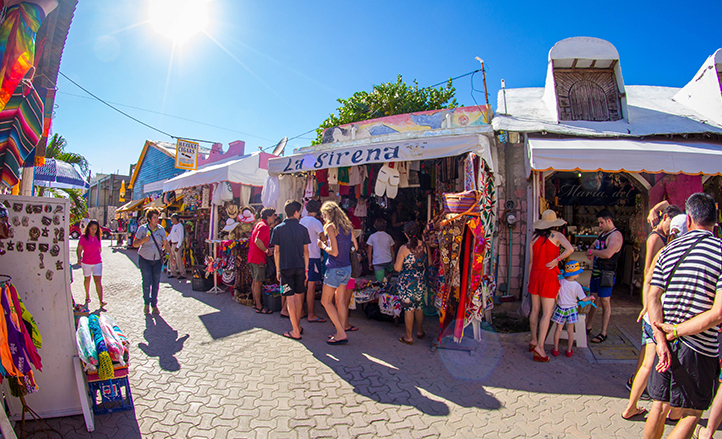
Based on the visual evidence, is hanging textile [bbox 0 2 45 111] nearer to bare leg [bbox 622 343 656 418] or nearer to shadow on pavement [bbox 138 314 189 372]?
shadow on pavement [bbox 138 314 189 372]

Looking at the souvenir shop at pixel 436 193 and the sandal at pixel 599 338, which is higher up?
the souvenir shop at pixel 436 193

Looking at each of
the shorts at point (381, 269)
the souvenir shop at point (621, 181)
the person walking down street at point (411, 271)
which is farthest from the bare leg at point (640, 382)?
the shorts at point (381, 269)

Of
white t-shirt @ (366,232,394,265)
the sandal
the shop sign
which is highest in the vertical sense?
the shop sign

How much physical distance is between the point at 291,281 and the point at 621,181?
7593 mm

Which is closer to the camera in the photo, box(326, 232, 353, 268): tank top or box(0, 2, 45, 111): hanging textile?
box(0, 2, 45, 111): hanging textile

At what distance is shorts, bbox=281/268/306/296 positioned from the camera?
15.1ft

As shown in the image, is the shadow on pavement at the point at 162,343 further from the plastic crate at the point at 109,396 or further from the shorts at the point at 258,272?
the shorts at the point at 258,272

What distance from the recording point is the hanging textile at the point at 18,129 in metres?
2.62

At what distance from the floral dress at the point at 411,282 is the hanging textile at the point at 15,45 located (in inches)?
161

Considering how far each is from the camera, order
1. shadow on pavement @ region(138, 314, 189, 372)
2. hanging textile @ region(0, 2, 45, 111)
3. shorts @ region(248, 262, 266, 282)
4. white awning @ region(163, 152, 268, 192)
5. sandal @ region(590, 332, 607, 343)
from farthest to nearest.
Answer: white awning @ region(163, 152, 268, 192) < shorts @ region(248, 262, 266, 282) < sandal @ region(590, 332, 607, 343) < shadow on pavement @ region(138, 314, 189, 372) < hanging textile @ region(0, 2, 45, 111)

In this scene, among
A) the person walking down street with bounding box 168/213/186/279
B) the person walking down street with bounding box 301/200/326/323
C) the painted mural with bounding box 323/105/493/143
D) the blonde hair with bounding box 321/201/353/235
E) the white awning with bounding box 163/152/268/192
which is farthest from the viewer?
the person walking down street with bounding box 168/213/186/279

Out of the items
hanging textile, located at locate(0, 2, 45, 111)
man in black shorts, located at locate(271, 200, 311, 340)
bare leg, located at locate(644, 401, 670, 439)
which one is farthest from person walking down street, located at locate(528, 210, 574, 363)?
hanging textile, located at locate(0, 2, 45, 111)

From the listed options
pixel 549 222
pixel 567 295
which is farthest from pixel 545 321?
pixel 549 222

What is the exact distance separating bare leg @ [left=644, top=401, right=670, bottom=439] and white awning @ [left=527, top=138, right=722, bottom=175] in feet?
12.4
